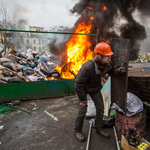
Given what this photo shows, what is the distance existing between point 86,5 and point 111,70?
32.9ft

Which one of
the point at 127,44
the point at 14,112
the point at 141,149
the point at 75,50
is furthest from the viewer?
the point at 75,50

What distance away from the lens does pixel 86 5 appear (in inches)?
426

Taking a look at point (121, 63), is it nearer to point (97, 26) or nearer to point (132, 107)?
point (132, 107)

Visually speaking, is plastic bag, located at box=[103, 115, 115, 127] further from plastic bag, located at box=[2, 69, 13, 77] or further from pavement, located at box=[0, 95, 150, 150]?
plastic bag, located at box=[2, 69, 13, 77]

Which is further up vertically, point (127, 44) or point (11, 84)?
point (127, 44)

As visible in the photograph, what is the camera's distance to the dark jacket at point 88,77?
2531 millimetres

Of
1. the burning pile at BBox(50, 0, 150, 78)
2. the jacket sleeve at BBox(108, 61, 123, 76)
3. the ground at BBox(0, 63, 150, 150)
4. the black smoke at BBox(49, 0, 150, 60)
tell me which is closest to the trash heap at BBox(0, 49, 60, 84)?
the burning pile at BBox(50, 0, 150, 78)

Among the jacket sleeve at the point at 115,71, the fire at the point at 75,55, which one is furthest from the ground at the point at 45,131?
the fire at the point at 75,55

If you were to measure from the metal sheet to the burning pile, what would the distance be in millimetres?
4023

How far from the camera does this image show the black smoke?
10430mm

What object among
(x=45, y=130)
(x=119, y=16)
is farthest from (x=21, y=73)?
(x=119, y=16)

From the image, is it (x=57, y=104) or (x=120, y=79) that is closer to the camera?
(x=120, y=79)

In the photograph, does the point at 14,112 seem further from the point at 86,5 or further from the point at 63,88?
the point at 86,5

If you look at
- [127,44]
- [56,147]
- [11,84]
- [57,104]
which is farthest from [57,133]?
[11,84]
